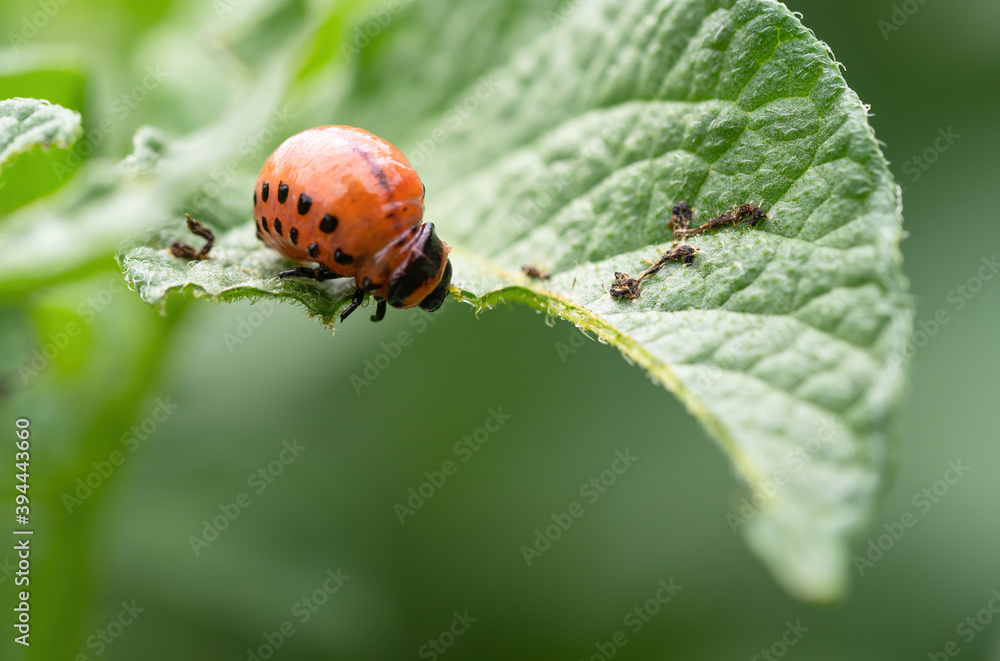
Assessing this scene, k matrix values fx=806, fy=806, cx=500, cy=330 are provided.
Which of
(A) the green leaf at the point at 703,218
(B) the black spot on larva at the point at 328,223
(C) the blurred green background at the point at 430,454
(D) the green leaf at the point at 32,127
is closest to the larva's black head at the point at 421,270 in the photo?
(A) the green leaf at the point at 703,218

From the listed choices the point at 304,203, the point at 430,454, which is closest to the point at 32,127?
the point at 304,203

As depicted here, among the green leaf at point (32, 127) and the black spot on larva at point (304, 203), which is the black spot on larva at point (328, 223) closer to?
the black spot on larva at point (304, 203)

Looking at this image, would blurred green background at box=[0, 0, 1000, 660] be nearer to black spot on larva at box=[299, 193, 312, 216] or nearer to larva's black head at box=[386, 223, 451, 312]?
black spot on larva at box=[299, 193, 312, 216]

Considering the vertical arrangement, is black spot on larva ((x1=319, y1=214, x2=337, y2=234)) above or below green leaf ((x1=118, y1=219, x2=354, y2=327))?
above

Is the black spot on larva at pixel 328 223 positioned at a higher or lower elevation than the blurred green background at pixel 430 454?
higher

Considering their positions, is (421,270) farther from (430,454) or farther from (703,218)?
(430,454)

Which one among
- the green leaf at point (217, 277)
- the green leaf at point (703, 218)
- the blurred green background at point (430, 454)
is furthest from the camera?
the blurred green background at point (430, 454)

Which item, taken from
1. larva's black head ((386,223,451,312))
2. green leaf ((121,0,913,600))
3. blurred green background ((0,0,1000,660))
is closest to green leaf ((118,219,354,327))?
green leaf ((121,0,913,600))
